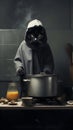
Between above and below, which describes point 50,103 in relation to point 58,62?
below

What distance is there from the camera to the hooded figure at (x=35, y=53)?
274cm

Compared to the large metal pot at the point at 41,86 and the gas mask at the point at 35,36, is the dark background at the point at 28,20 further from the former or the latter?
the large metal pot at the point at 41,86

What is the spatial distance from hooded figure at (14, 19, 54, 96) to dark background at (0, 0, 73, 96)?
1.15ft

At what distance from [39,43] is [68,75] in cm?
62

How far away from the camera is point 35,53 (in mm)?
2803

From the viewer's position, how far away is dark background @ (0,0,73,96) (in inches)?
124

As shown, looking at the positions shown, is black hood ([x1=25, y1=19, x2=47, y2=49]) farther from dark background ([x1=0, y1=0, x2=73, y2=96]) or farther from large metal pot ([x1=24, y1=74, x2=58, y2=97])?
large metal pot ([x1=24, y1=74, x2=58, y2=97])

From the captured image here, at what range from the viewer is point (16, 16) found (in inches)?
124

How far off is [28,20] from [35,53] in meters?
0.53
